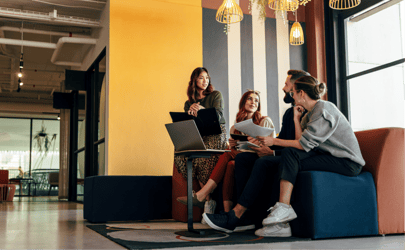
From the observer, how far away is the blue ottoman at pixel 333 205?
2.61 meters

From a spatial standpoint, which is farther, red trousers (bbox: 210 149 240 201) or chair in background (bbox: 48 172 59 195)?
chair in background (bbox: 48 172 59 195)

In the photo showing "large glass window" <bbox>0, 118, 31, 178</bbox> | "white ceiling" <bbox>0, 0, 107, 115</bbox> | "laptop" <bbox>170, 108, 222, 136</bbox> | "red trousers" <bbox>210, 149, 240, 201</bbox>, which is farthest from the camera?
"large glass window" <bbox>0, 118, 31, 178</bbox>

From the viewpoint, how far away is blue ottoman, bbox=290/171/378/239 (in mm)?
2607

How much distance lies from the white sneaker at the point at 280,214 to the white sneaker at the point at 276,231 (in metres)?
0.07

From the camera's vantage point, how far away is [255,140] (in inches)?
115

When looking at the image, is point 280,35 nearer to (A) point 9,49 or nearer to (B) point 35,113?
(A) point 9,49

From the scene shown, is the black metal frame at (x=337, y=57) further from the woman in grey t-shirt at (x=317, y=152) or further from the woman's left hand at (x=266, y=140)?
the woman's left hand at (x=266, y=140)

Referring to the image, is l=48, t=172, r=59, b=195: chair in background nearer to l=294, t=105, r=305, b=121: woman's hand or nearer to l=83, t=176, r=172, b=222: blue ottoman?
l=83, t=176, r=172, b=222: blue ottoman

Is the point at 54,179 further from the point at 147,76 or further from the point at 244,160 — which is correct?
the point at 244,160

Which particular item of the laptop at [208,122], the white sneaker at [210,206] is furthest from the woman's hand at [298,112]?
the white sneaker at [210,206]

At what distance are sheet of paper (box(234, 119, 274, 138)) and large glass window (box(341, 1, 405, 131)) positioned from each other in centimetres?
330

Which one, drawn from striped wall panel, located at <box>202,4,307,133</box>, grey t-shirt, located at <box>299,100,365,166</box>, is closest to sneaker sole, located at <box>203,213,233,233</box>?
grey t-shirt, located at <box>299,100,365,166</box>

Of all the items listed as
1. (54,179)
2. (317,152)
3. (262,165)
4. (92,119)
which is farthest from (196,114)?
(54,179)

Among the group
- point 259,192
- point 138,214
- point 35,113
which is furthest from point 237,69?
point 35,113
